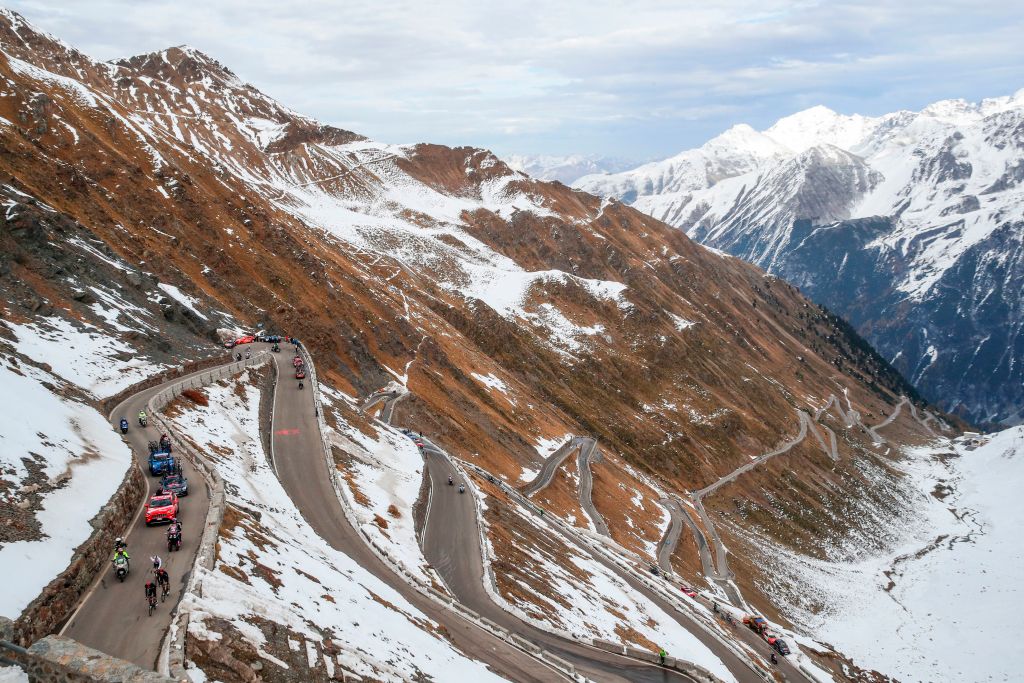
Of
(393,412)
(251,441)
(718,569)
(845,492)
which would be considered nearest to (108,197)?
(393,412)

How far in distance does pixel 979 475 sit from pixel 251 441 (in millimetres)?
206888

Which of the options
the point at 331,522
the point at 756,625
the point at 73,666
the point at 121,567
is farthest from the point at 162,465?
the point at 756,625

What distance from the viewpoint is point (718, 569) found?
99438 millimetres


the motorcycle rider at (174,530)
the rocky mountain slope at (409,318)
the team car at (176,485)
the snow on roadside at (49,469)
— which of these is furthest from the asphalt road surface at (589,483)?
the motorcycle rider at (174,530)

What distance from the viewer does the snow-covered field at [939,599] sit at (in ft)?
293

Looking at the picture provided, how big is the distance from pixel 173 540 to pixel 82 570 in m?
4.04

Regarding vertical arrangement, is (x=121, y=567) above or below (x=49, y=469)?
below

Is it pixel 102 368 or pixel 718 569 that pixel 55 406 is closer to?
pixel 102 368

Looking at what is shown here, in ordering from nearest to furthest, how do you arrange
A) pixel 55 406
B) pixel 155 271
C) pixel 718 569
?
pixel 55 406, pixel 155 271, pixel 718 569

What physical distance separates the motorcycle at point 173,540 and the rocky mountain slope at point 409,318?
20.5 m

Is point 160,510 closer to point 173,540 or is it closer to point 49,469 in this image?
point 173,540

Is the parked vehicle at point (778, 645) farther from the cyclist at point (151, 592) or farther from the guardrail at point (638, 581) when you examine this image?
the cyclist at point (151, 592)

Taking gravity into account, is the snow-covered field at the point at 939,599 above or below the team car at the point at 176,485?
below

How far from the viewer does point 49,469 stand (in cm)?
2739
